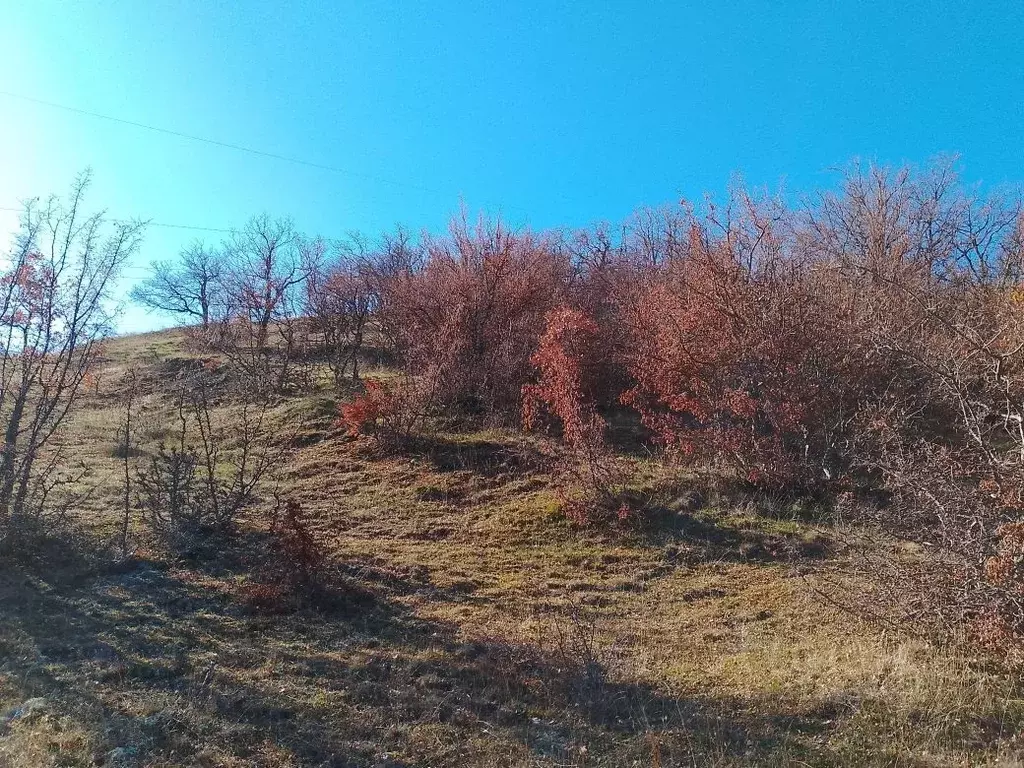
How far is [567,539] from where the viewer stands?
10.3 metres

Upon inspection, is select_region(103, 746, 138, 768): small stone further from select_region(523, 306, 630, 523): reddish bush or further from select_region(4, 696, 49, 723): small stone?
select_region(523, 306, 630, 523): reddish bush

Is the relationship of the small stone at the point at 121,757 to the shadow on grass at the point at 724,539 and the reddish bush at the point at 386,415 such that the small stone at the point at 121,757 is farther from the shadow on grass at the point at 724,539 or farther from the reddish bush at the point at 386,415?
the reddish bush at the point at 386,415

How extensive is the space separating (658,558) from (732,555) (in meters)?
1.02

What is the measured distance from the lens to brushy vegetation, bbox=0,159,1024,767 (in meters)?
4.52

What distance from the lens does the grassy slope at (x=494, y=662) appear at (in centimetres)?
418

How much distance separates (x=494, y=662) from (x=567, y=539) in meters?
4.60

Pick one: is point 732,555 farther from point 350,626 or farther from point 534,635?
point 350,626

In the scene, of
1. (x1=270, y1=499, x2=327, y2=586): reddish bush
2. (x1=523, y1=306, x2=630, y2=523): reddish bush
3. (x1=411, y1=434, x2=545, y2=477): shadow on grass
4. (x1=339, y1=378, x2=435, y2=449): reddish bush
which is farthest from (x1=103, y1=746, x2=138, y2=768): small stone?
(x1=339, y1=378, x2=435, y2=449): reddish bush

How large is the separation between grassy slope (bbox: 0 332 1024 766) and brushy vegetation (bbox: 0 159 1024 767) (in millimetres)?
36

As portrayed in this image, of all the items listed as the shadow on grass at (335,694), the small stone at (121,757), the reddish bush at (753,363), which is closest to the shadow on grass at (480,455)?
the reddish bush at (753,363)

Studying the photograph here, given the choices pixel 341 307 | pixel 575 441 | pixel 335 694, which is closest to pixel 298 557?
pixel 335 694

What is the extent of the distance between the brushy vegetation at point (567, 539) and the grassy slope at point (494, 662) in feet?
0.12

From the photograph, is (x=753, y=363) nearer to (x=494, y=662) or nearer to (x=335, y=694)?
(x=494, y=662)

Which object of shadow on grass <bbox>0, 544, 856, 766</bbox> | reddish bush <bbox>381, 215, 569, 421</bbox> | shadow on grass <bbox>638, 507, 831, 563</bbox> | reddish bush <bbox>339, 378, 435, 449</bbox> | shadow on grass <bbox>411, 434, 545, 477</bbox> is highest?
reddish bush <bbox>381, 215, 569, 421</bbox>
